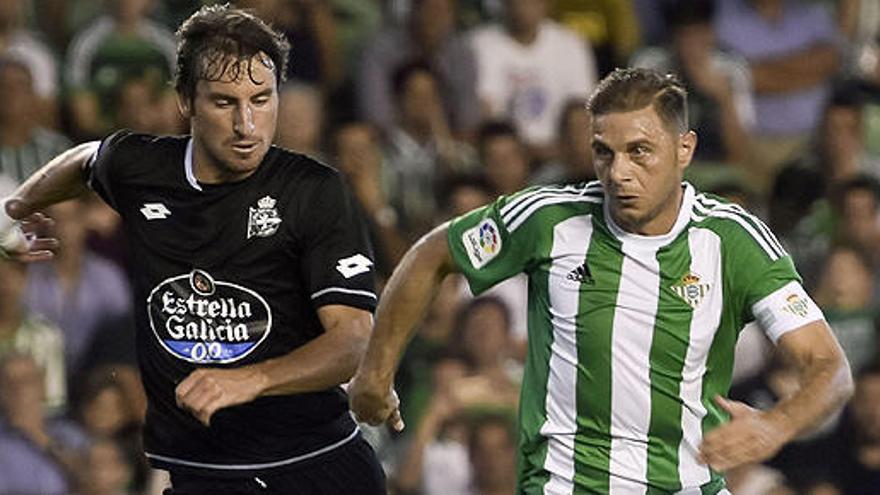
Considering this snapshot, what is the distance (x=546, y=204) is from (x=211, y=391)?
47.5 inches

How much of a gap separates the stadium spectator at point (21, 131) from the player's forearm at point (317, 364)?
475 centimetres

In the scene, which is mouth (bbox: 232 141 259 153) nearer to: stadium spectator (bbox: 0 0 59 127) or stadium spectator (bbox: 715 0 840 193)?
stadium spectator (bbox: 0 0 59 127)

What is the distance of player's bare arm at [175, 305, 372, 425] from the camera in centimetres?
611

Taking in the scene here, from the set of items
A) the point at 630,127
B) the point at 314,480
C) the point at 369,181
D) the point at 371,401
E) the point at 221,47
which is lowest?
the point at 369,181

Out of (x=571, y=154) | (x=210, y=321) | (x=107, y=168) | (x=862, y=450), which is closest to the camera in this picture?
(x=210, y=321)

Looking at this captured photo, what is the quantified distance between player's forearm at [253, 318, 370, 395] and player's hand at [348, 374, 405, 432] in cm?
22

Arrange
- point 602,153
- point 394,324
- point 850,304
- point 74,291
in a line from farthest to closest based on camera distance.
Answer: point 850,304
point 74,291
point 394,324
point 602,153

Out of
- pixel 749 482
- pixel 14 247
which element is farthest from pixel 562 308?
pixel 749 482

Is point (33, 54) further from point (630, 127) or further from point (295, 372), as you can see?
point (630, 127)

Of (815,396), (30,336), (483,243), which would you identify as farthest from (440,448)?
(815,396)

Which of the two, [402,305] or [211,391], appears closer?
[211,391]

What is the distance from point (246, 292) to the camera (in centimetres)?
665

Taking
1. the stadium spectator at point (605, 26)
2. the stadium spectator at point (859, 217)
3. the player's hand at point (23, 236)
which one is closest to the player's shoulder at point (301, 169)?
the player's hand at point (23, 236)

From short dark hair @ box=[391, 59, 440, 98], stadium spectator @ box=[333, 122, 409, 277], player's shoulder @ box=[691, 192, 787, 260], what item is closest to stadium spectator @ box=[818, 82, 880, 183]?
short dark hair @ box=[391, 59, 440, 98]
